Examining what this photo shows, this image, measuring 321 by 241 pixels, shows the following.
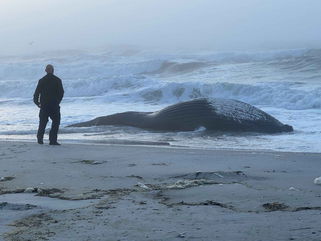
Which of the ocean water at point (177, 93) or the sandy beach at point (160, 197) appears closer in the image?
the sandy beach at point (160, 197)

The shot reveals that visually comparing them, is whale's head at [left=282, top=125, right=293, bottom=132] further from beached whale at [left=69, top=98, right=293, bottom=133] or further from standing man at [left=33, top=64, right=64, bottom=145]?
standing man at [left=33, top=64, right=64, bottom=145]

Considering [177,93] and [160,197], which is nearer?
[160,197]

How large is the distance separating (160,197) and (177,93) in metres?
16.8

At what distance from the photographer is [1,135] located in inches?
489

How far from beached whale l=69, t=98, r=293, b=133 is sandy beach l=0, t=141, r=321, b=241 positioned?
→ 401cm

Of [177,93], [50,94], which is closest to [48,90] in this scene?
[50,94]

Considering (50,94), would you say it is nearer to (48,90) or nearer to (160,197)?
(48,90)

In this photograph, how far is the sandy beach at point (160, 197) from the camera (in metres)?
3.52

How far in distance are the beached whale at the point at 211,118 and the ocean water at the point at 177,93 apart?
0.97 ft

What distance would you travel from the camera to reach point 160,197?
474cm

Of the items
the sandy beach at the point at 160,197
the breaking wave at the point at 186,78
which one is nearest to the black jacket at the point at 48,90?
the sandy beach at the point at 160,197

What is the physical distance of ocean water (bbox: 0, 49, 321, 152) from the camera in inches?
439

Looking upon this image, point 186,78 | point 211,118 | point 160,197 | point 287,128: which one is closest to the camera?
point 160,197

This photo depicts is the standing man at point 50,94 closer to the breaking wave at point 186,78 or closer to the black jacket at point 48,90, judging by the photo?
the black jacket at point 48,90
